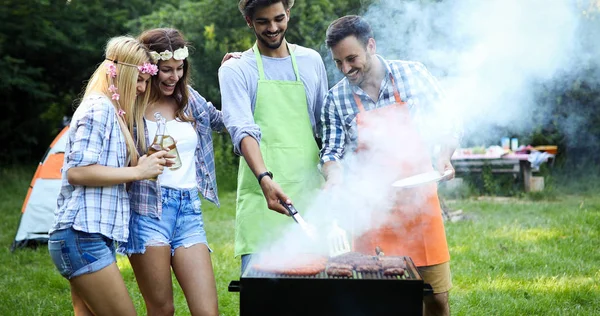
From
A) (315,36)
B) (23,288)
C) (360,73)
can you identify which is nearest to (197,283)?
(360,73)

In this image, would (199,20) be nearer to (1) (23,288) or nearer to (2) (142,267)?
(1) (23,288)

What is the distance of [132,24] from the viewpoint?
13875mm

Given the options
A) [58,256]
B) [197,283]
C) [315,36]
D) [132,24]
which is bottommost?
[197,283]

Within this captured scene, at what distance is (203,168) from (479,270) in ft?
10.9

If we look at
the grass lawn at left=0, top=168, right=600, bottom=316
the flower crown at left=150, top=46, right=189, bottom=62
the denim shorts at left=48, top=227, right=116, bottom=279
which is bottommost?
the grass lawn at left=0, top=168, right=600, bottom=316

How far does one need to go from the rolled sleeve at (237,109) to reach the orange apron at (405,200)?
62cm

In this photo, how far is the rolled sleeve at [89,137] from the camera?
289 centimetres

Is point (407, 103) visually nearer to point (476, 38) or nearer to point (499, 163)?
point (476, 38)

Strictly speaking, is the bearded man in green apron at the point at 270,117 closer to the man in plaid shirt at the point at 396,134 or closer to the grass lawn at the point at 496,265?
the man in plaid shirt at the point at 396,134

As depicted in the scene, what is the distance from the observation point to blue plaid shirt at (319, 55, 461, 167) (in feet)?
11.4

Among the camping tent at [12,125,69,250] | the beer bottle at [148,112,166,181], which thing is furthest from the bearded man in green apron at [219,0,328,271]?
the camping tent at [12,125,69,250]

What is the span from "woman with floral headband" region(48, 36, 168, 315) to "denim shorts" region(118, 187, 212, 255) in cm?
11

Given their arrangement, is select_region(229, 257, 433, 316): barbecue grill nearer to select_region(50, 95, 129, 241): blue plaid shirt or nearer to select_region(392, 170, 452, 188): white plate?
select_region(392, 170, 452, 188): white plate

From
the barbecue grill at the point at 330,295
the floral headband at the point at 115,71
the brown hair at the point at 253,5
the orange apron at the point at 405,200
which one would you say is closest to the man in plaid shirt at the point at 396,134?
the orange apron at the point at 405,200
